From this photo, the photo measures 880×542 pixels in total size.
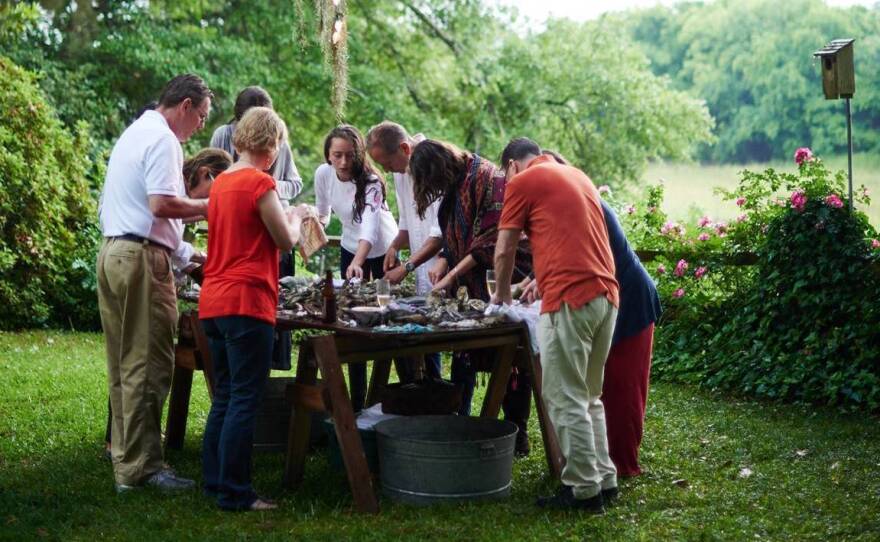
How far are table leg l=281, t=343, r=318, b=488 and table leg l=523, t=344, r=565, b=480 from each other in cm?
96

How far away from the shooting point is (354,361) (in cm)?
435

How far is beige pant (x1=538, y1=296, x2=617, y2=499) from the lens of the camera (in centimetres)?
416

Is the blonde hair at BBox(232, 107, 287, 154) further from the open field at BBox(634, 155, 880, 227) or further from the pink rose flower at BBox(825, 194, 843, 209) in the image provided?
the open field at BBox(634, 155, 880, 227)

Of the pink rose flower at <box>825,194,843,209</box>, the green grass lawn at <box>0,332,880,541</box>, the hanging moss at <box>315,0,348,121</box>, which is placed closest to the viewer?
the green grass lawn at <box>0,332,880,541</box>

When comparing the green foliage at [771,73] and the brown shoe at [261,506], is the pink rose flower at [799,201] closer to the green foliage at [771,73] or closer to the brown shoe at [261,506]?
the brown shoe at [261,506]

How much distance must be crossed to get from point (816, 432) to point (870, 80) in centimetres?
2140

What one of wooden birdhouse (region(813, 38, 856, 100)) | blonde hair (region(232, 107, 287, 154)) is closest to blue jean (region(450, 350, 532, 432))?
blonde hair (region(232, 107, 287, 154))

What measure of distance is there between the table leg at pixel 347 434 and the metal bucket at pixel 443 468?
0.16m

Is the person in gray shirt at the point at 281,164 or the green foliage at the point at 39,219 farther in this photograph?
the green foliage at the point at 39,219

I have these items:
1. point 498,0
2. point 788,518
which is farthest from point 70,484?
point 498,0

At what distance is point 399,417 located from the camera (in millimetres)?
4691

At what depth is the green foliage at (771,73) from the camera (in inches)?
1003

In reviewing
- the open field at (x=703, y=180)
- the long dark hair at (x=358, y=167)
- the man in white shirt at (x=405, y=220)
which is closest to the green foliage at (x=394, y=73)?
the open field at (x=703, y=180)

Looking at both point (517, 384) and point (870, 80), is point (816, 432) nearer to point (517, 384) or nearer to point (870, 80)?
point (517, 384)
